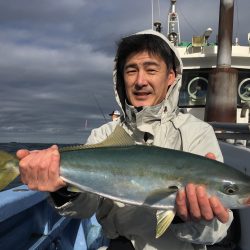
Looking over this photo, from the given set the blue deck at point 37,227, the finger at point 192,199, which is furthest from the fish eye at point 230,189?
the blue deck at point 37,227

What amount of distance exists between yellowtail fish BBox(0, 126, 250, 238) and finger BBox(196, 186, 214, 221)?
81 millimetres

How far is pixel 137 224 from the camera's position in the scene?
3.14 m

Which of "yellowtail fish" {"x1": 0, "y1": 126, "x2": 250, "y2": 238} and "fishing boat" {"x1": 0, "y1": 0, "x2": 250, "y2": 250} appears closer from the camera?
"yellowtail fish" {"x1": 0, "y1": 126, "x2": 250, "y2": 238}

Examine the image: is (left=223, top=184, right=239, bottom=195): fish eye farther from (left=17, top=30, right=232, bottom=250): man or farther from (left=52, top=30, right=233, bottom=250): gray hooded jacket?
(left=52, top=30, right=233, bottom=250): gray hooded jacket

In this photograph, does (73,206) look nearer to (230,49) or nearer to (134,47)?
(134,47)

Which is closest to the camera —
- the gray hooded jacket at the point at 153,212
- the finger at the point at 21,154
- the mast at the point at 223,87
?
the finger at the point at 21,154

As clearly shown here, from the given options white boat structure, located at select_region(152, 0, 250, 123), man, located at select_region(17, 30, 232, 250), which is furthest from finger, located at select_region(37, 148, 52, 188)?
white boat structure, located at select_region(152, 0, 250, 123)

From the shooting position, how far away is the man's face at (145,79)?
3.41 metres

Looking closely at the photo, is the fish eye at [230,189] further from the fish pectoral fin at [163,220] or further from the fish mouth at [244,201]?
the fish pectoral fin at [163,220]

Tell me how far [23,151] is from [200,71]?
418 inches

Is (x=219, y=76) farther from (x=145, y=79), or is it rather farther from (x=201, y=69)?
(x=145, y=79)

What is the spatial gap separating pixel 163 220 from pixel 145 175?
0.32m

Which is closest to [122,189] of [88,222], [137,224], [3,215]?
[137,224]

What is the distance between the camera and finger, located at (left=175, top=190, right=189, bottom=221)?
2.62m
